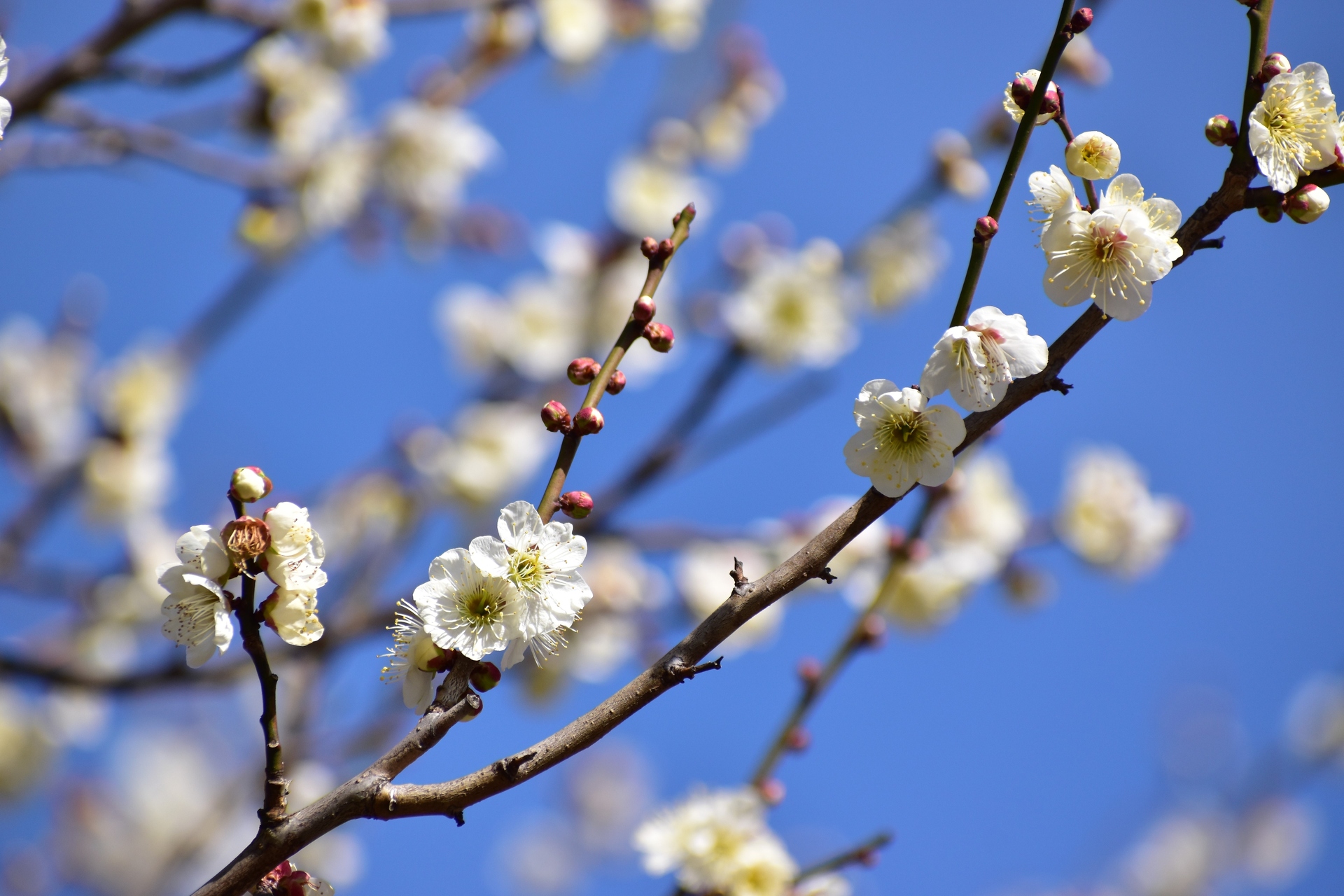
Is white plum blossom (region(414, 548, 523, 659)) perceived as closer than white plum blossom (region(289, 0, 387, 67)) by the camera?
Yes

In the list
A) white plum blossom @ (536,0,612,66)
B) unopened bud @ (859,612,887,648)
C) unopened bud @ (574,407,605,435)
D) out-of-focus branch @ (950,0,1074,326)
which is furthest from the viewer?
white plum blossom @ (536,0,612,66)

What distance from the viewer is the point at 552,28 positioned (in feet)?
13.8

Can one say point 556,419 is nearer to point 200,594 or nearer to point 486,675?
point 486,675

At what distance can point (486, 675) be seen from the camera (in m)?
1.33

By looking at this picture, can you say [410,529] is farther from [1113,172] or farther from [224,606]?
[1113,172]

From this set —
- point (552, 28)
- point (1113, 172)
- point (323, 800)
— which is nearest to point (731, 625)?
→ point (323, 800)

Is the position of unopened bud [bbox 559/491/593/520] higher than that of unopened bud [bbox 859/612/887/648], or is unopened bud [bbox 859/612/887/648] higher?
unopened bud [bbox 859/612/887/648]

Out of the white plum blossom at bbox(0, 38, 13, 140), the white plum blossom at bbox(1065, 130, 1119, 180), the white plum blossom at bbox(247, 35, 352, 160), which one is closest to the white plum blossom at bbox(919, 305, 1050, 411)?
the white plum blossom at bbox(1065, 130, 1119, 180)

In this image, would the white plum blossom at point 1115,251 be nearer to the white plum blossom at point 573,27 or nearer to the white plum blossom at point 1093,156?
the white plum blossom at point 1093,156

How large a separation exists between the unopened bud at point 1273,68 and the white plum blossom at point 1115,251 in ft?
0.75

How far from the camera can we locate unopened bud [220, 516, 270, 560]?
50.5 inches

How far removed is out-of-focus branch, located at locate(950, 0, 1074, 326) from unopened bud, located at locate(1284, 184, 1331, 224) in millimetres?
378

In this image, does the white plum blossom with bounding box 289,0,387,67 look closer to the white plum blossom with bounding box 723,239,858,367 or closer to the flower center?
the white plum blossom with bounding box 723,239,858,367

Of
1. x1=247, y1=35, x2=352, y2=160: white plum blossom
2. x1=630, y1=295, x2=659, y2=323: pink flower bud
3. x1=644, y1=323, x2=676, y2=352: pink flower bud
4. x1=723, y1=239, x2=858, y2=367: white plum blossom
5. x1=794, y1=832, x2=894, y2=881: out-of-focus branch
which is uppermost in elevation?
x1=247, y1=35, x2=352, y2=160: white plum blossom
